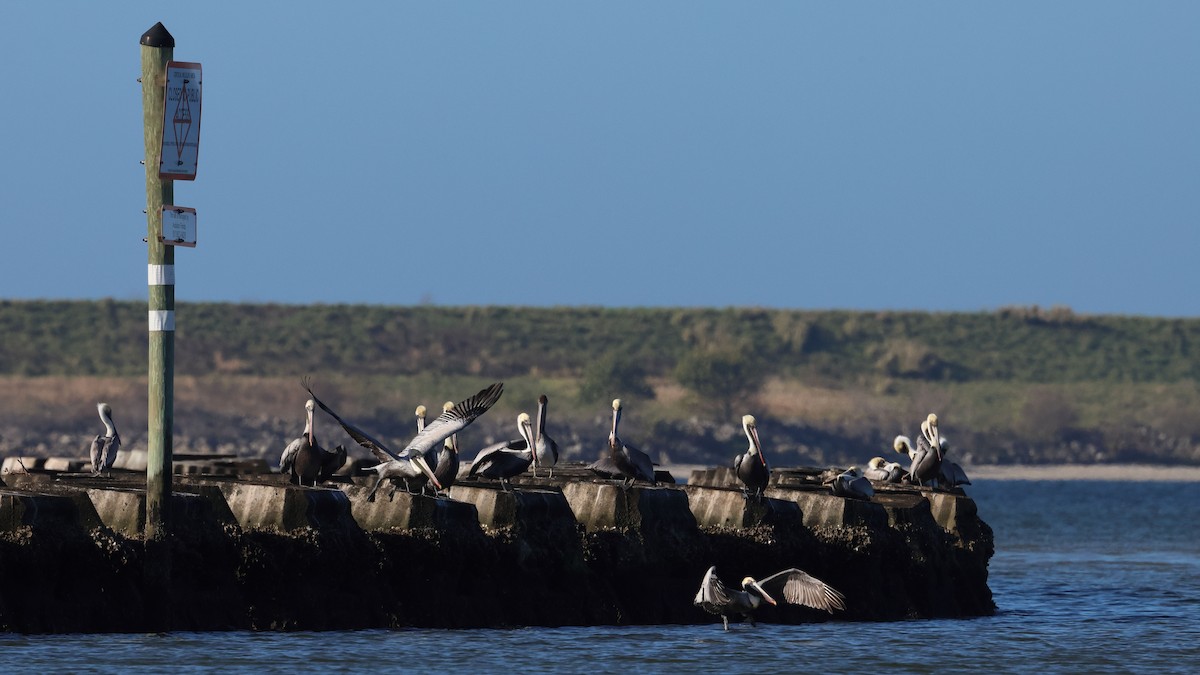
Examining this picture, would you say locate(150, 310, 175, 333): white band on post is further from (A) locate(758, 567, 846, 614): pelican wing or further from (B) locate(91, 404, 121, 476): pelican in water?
(B) locate(91, 404, 121, 476): pelican in water

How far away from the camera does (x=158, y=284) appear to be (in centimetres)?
1947

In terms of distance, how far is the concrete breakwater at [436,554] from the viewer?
19.1m

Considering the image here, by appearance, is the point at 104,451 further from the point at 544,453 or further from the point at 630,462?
the point at 630,462

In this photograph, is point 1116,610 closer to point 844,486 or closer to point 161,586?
point 844,486

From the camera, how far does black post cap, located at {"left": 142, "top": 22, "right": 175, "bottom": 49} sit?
19.4 m

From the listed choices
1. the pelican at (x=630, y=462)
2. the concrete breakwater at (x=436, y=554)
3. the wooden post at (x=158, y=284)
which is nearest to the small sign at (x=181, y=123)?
the wooden post at (x=158, y=284)

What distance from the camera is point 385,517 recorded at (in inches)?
836

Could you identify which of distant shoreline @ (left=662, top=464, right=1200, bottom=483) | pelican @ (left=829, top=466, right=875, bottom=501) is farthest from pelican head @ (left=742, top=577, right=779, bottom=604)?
distant shoreline @ (left=662, top=464, right=1200, bottom=483)

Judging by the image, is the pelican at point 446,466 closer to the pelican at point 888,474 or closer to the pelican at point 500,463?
the pelican at point 500,463

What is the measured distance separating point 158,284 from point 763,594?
272 inches

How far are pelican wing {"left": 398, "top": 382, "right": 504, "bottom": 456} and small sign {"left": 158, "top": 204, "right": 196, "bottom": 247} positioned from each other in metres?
3.75

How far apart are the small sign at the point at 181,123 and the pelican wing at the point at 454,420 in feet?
13.4

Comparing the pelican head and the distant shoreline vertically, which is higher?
the distant shoreline

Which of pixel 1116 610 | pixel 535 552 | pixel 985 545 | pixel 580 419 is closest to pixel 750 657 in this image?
pixel 535 552
